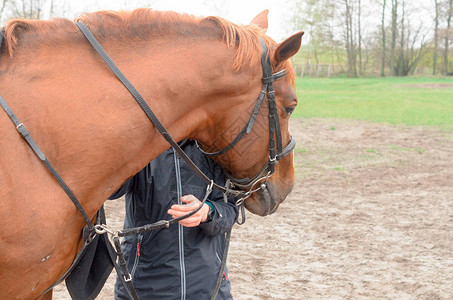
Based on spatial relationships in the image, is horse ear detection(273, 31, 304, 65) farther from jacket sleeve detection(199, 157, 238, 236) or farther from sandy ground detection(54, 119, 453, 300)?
sandy ground detection(54, 119, 453, 300)

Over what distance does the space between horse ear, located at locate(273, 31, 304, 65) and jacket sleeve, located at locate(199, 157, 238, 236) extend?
0.71m

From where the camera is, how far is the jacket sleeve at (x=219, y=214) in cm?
261

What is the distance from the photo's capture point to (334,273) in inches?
192

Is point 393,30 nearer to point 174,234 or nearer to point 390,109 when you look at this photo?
point 390,109

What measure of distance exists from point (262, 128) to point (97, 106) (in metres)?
0.82

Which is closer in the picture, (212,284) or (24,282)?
(24,282)

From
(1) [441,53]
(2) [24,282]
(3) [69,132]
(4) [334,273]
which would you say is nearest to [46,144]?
(3) [69,132]

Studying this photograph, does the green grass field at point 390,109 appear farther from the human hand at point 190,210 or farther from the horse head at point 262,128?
the human hand at point 190,210

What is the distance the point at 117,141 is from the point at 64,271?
0.64 m

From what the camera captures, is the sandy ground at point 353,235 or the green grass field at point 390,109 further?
the green grass field at point 390,109

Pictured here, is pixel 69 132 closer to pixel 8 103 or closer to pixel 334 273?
pixel 8 103

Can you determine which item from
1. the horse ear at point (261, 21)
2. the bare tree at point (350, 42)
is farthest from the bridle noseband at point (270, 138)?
the bare tree at point (350, 42)

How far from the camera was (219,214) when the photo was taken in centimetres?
262

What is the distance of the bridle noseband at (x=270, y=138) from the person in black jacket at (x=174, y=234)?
150mm
